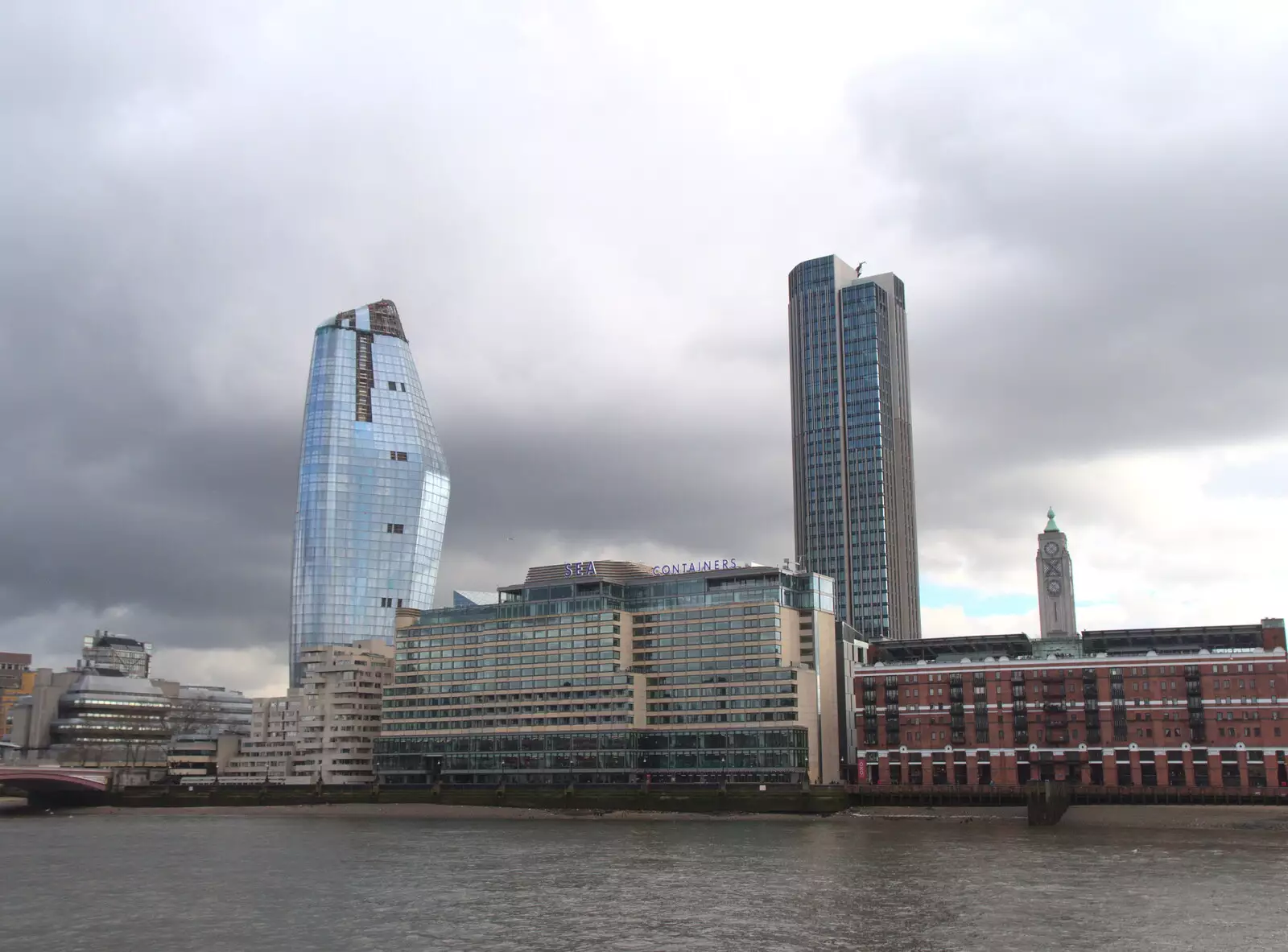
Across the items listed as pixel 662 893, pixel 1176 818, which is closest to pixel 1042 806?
pixel 1176 818

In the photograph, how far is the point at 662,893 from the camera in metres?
103

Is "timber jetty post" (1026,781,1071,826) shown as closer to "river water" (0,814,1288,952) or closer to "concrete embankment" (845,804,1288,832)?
"concrete embankment" (845,804,1288,832)

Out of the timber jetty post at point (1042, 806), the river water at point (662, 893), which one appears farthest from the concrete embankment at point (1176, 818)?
the river water at point (662, 893)

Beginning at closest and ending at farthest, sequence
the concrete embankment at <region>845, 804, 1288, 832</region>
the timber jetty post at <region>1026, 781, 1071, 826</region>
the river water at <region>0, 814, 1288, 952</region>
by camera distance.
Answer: the river water at <region>0, 814, 1288, 952</region> → the concrete embankment at <region>845, 804, 1288, 832</region> → the timber jetty post at <region>1026, 781, 1071, 826</region>

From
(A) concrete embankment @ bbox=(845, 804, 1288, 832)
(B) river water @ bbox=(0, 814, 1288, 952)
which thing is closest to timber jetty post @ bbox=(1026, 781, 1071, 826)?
(A) concrete embankment @ bbox=(845, 804, 1288, 832)

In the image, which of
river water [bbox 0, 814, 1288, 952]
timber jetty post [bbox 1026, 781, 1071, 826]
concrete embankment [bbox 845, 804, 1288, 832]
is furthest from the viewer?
timber jetty post [bbox 1026, 781, 1071, 826]

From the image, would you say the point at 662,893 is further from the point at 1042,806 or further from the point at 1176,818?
the point at 1176,818

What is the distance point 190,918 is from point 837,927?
1936 inches

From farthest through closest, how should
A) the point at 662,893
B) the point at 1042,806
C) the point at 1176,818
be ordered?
1. the point at 1176,818
2. the point at 1042,806
3. the point at 662,893

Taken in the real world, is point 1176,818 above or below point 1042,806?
below

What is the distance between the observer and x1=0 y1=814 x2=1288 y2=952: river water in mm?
82125

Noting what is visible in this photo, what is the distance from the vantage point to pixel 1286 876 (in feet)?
365

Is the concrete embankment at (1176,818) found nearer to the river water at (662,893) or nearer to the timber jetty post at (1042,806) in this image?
the timber jetty post at (1042,806)

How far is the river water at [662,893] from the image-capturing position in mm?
82125
